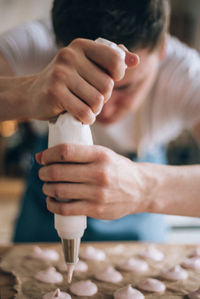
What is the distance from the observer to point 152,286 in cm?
61

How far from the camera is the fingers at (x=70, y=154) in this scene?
18.6 inches

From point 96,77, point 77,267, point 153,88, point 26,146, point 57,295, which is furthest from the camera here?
point 26,146

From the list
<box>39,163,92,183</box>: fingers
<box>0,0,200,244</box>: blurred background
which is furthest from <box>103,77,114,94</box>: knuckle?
<box>0,0,200,244</box>: blurred background

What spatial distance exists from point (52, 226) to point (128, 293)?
0.53 metres

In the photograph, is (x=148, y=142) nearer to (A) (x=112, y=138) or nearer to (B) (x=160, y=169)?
(A) (x=112, y=138)

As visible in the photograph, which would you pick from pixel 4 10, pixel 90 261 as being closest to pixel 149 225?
pixel 90 261

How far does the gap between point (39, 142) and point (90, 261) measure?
615 mm

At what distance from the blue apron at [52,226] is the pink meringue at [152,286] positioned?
0.43m

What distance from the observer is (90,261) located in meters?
0.74

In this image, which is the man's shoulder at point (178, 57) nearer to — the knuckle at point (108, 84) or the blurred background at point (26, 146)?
the knuckle at point (108, 84)

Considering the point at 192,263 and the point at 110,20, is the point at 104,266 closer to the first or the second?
the point at 192,263

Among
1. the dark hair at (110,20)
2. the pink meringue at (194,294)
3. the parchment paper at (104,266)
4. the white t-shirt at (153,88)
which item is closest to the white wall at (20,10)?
the white t-shirt at (153,88)

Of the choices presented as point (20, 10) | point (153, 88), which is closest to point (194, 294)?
point (153, 88)

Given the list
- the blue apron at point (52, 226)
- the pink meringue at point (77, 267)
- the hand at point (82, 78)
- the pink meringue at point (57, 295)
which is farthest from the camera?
the blue apron at point (52, 226)
